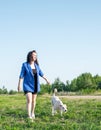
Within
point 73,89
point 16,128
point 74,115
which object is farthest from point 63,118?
point 73,89

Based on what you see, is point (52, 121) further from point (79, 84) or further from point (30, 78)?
point (79, 84)

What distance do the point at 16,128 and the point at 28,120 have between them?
4.16 ft

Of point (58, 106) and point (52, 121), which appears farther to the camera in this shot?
point (58, 106)

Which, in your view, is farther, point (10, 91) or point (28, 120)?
point (10, 91)

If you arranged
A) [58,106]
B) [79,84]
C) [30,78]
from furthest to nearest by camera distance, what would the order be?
1. [79,84]
2. [58,106]
3. [30,78]

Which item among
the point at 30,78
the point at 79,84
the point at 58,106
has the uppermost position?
the point at 79,84

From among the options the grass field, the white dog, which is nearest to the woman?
the grass field

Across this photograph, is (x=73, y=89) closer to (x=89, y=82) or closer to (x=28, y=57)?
(x=89, y=82)

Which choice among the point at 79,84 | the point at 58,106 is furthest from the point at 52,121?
the point at 79,84

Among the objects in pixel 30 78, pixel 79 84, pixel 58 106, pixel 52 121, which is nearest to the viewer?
pixel 52 121

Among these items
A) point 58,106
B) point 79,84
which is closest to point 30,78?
point 58,106

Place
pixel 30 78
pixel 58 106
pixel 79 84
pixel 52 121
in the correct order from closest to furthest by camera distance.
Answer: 1. pixel 52 121
2. pixel 30 78
3. pixel 58 106
4. pixel 79 84

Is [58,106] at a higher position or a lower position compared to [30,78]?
lower

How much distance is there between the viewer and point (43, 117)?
10.3 metres
